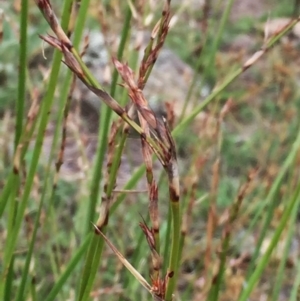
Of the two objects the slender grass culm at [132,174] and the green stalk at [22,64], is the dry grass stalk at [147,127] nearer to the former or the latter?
the slender grass culm at [132,174]

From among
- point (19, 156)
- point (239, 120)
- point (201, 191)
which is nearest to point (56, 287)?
point (19, 156)

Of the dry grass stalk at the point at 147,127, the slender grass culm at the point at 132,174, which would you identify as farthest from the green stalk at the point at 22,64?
the dry grass stalk at the point at 147,127

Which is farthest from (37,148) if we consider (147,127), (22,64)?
(147,127)

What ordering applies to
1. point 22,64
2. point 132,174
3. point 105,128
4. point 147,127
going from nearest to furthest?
point 147,127
point 22,64
point 105,128
point 132,174

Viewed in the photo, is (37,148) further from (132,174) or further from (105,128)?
(132,174)

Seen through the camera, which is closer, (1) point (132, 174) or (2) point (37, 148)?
(2) point (37, 148)

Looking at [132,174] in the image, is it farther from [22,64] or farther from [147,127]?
[147,127]

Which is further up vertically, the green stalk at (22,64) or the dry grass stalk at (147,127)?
the green stalk at (22,64)

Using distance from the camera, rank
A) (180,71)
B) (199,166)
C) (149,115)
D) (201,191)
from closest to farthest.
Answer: (149,115) < (199,166) < (201,191) < (180,71)

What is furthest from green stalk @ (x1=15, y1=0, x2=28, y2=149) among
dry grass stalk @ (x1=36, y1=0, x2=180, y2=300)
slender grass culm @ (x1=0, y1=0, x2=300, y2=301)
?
dry grass stalk @ (x1=36, y1=0, x2=180, y2=300)

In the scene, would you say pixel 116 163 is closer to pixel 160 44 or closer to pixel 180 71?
pixel 160 44

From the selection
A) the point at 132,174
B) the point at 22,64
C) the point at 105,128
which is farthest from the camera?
the point at 132,174
